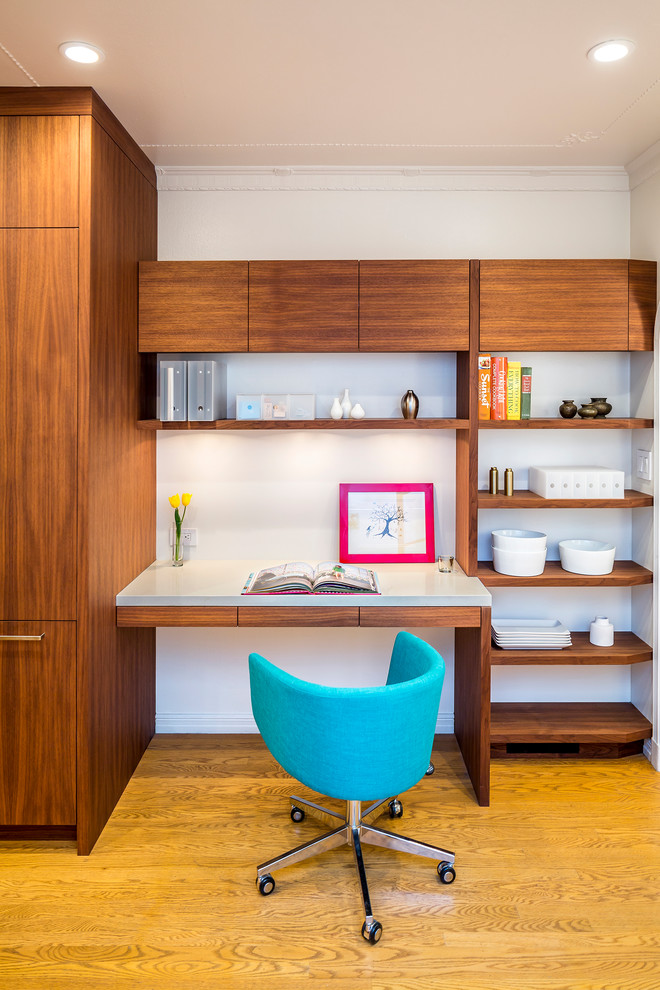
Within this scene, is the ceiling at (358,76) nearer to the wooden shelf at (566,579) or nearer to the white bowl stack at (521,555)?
the white bowl stack at (521,555)

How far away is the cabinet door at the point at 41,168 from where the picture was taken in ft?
7.88

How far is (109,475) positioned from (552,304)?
1.98 m

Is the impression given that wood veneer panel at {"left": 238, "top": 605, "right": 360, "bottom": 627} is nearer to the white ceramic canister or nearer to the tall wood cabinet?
the tall wood cabinet

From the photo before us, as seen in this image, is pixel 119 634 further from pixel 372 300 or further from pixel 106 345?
pixel 372 300

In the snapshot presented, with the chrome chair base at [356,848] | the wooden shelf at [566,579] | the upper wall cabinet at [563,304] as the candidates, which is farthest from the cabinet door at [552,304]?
the chrome chair base at [356,848]

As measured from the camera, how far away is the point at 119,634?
2.83 m

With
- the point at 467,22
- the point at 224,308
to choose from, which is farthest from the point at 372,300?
the point at 467,22

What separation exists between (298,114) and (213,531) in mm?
1851

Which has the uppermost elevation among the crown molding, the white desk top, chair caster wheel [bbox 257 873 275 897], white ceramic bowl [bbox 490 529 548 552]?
the crown molding

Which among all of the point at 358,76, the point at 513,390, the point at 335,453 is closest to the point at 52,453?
the point at 335,453

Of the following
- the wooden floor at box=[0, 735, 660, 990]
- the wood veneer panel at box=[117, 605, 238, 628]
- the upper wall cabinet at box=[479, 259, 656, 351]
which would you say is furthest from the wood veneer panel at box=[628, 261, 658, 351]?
the wood veneer panel at box=[117, 605, 238, 628]

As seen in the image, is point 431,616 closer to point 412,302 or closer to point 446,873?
point 446,873

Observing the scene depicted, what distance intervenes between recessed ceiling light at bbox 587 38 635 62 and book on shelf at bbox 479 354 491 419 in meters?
1.16

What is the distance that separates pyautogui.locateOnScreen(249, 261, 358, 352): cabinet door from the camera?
118 inches
